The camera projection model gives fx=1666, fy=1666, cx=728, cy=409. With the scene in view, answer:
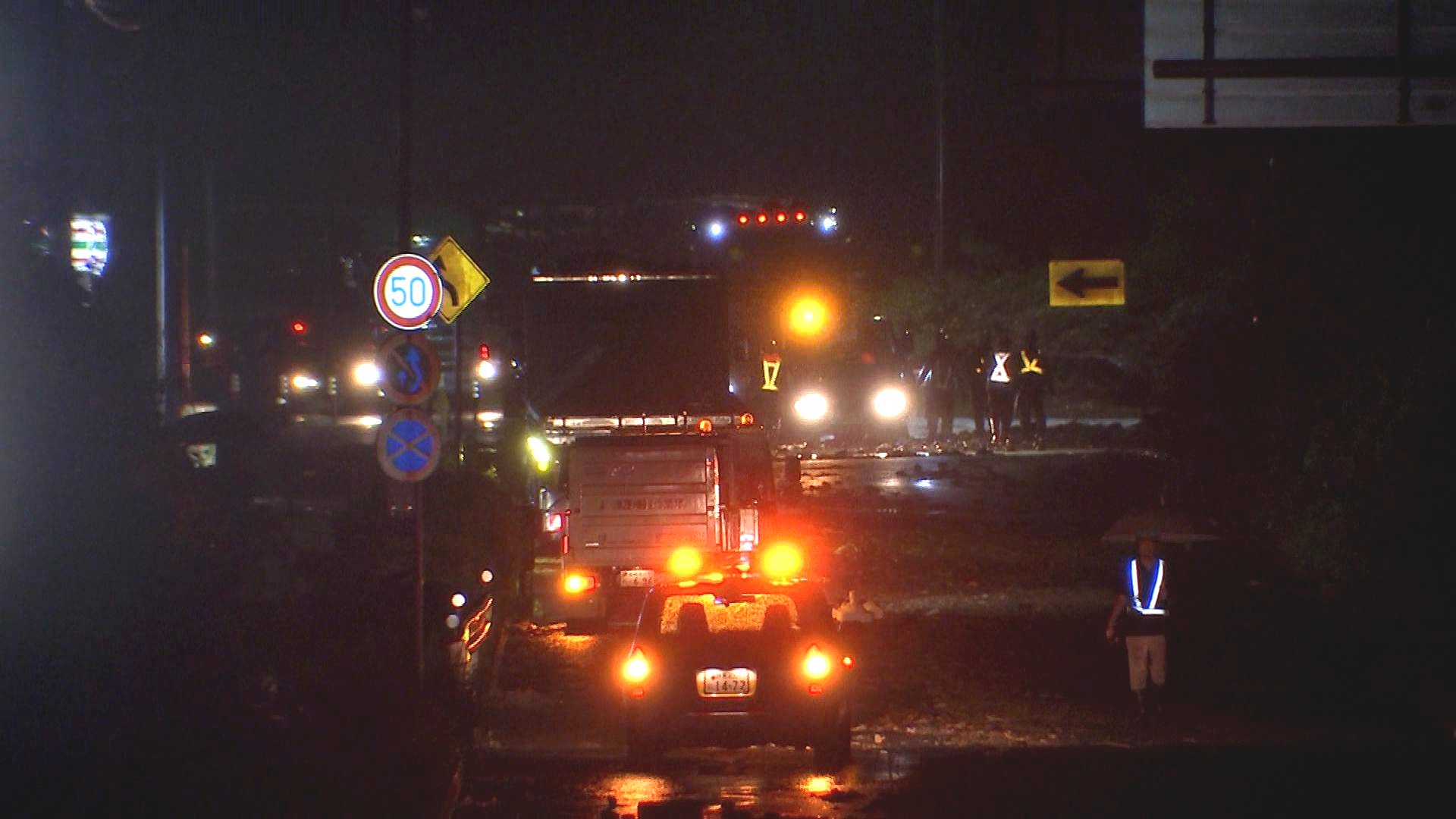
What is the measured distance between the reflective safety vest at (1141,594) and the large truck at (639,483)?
485cm

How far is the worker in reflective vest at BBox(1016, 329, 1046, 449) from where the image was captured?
29.6 meters

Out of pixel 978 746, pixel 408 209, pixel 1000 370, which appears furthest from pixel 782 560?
pixel 1000 370

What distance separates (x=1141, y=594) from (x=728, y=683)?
391 centimetres

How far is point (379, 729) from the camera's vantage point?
44.0ft

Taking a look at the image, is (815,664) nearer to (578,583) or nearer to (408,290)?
(408,290)

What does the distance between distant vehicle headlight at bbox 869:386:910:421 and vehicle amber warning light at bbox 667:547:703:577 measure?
603 inches

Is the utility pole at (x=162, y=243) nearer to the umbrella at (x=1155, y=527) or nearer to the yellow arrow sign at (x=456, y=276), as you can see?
the yellow arrow sign at (x=456, y=276)

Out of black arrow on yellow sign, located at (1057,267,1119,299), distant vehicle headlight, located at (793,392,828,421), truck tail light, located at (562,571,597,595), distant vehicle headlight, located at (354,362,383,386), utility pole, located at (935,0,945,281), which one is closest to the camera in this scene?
truck tail light, located at (562,571,597,595)

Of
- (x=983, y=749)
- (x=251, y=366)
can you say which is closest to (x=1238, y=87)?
(x=983, y=749)

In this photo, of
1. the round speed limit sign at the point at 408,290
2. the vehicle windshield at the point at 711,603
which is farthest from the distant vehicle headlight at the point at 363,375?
the vehicle windshield at the point at 711,603

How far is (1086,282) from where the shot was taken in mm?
24000

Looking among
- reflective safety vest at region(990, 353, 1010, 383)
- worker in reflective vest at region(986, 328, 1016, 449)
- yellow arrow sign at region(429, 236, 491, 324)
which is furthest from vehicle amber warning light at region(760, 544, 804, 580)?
worker in reflective vest at region(986, 328, 1016, 449)

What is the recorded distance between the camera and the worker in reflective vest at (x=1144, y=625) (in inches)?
544

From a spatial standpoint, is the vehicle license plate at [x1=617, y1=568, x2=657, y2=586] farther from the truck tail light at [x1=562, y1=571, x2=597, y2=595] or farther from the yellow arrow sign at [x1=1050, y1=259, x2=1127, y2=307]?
the yellow arrow sign at [x1=1050, y1=259, x2=1127, y2=307]
